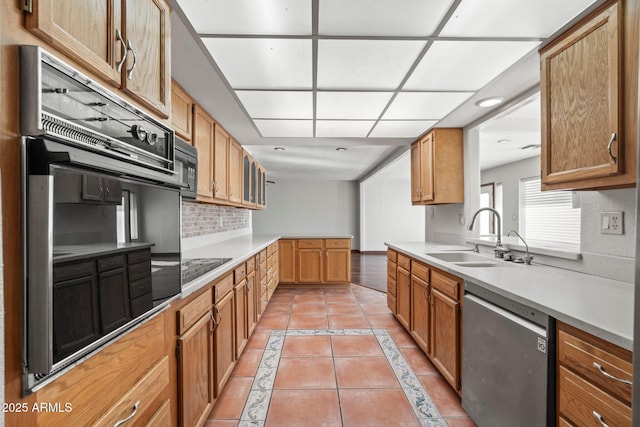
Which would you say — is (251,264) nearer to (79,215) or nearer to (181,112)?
(181,112)

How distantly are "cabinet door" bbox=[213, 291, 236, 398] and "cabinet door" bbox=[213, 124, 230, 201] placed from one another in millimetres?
1137

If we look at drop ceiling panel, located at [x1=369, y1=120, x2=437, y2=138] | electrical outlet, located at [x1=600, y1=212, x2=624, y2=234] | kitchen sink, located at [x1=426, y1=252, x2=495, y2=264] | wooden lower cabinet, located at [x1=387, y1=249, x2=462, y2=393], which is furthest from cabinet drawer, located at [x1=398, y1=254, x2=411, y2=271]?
electrical outlet, located at [x1=600, y1=212, x2=624, y2=234]

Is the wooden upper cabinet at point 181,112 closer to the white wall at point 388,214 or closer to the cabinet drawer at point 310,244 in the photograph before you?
the cabinet drawer at point 310,244

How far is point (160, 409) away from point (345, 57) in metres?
1.98

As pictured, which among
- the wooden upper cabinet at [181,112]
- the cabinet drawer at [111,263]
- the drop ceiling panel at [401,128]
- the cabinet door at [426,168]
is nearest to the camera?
the cabinet drawer at [111,263]

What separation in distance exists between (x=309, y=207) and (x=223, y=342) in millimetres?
7303

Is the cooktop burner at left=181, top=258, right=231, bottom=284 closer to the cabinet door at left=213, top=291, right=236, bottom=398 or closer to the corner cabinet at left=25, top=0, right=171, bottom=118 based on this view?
the cabinet door at left=213, top=291, right=236, bottom=398

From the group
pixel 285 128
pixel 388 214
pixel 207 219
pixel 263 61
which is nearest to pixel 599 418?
pixel 263 61

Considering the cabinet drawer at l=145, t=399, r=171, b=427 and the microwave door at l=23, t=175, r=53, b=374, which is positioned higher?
the microwave door at l=23, t=175, r=53, b=374

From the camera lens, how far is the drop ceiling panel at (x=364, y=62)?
67.9 inches

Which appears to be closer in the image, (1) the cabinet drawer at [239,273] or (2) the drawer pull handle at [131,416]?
(2) the drawer pull handle at [131,416]

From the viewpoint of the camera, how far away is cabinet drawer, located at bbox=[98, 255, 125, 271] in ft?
2.55

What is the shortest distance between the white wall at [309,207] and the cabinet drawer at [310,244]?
3.96 metres

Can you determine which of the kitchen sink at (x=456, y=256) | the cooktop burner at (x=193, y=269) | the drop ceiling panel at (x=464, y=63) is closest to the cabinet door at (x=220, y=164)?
the cooktop burner at (x=193, y=269)
